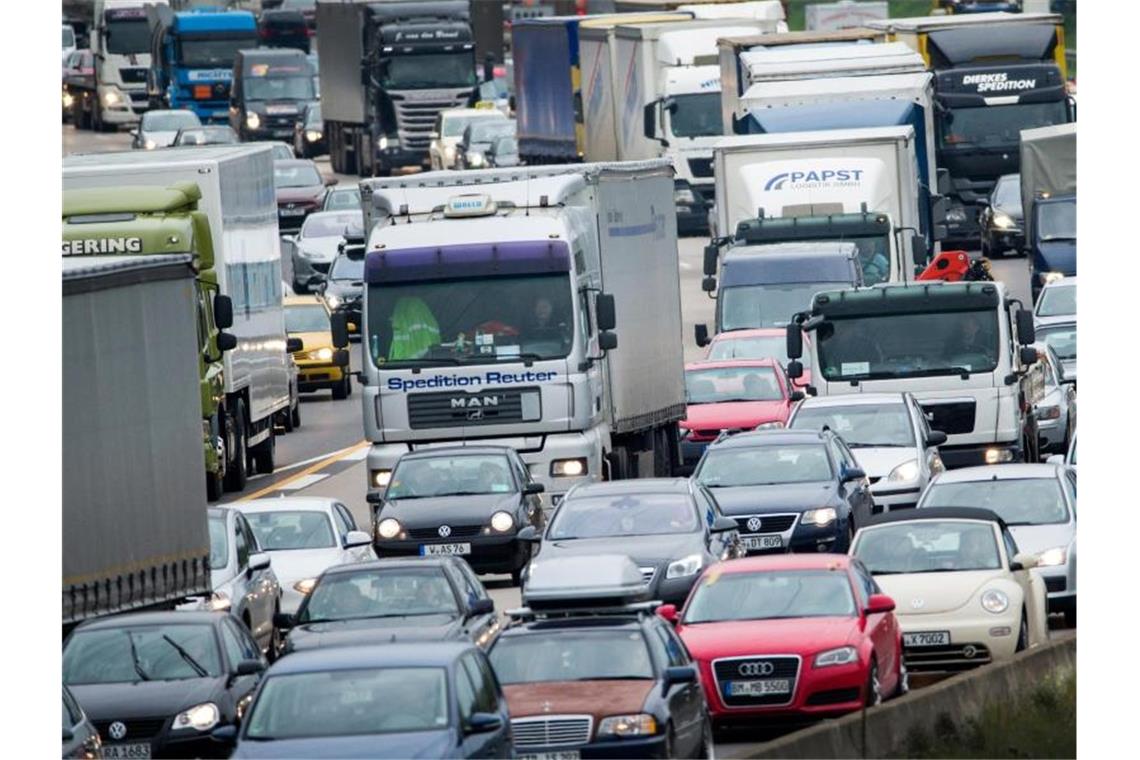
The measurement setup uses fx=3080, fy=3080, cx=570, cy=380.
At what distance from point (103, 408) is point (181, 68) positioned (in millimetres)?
70428

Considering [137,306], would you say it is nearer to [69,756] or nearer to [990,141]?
[69,756]

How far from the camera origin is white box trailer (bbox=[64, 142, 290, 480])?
37688 mm

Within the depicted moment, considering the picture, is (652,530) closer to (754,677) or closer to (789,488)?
(789,488)

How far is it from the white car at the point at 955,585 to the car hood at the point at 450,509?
576 centimetres

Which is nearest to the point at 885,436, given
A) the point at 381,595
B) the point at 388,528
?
the point at 388,528

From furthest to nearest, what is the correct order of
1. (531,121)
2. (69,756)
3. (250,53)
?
(250,53) < (531,121) < (69,756)

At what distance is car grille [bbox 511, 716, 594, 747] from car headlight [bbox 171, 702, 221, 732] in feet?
8.18

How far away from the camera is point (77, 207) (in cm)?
3553

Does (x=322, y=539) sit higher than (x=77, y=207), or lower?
lower

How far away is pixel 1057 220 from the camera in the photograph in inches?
2089

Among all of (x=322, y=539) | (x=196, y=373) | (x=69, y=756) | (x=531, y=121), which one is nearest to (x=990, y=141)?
(x=531, y=121)

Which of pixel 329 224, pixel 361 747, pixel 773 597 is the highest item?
pixel 329 224

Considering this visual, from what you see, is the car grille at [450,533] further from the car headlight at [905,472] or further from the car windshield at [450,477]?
the car headlight at [905,472]

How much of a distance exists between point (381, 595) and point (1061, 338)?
21260mm
